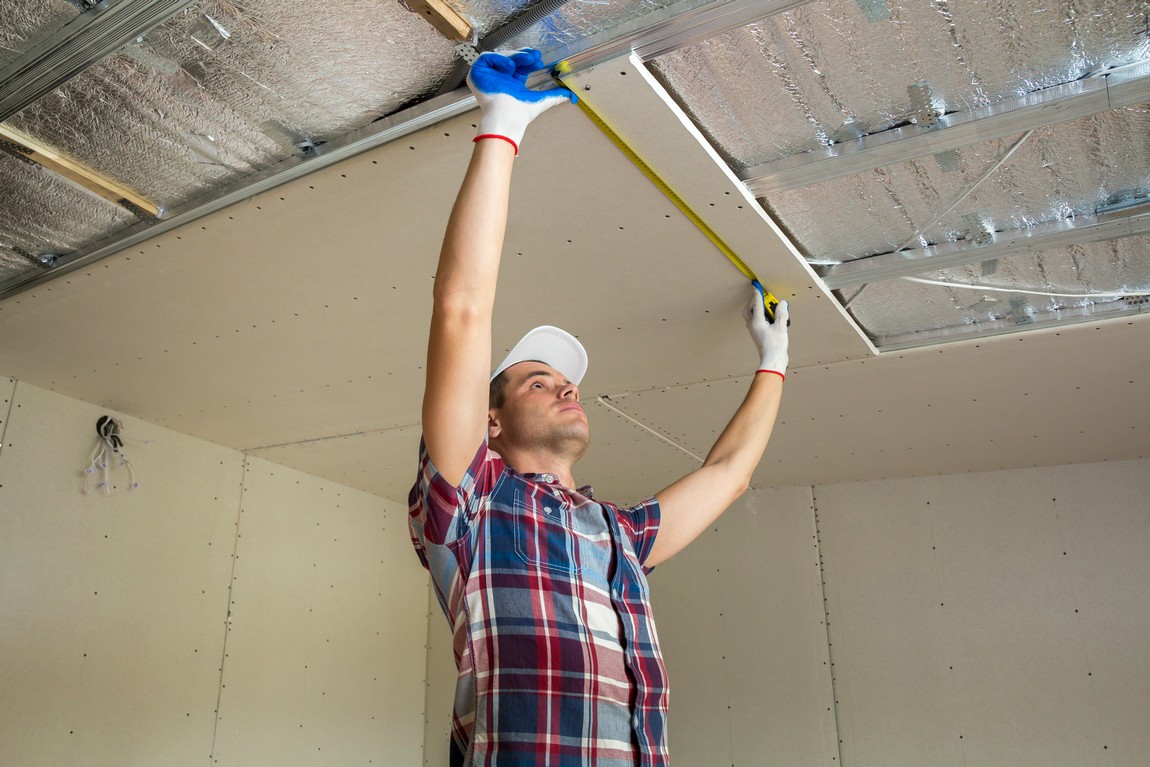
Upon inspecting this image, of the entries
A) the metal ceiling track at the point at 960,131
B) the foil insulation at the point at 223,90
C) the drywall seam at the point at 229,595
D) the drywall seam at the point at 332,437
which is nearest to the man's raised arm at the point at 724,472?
the metal ceiling track at the point at 960,131

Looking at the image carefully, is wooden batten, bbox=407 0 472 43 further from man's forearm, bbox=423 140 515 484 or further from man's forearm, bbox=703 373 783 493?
man's forearm, bbox=703 373 783 493

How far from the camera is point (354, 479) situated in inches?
169

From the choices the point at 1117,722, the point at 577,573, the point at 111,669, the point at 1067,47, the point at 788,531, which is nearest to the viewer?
the point at 577,573

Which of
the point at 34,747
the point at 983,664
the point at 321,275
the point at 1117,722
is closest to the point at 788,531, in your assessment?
the point at 983,664

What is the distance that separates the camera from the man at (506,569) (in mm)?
1102

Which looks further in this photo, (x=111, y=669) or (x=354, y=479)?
(x=354, y=479)

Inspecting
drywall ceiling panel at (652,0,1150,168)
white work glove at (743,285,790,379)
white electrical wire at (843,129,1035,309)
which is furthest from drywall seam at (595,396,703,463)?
drywall ceiling panel at (652,0,1150,168)

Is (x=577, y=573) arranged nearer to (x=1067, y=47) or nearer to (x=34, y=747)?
(x=1067, y=47)

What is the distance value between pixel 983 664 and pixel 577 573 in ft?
10.4

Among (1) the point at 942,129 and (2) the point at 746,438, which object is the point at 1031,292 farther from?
(2) the point at 746,438

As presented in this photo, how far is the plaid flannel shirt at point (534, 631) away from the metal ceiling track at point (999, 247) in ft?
4.26

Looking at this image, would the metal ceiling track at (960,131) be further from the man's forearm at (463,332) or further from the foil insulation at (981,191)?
the man's forearm at (463,332)

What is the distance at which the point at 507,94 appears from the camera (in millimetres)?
1358

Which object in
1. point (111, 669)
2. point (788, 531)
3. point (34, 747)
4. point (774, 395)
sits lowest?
point (34, 747)
